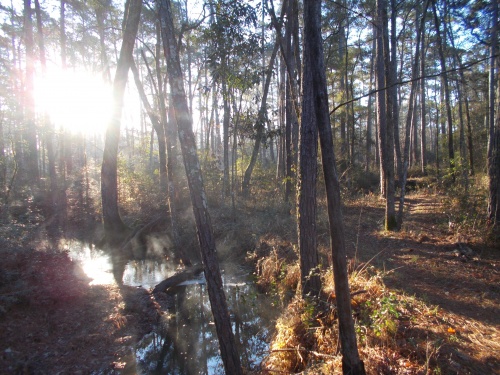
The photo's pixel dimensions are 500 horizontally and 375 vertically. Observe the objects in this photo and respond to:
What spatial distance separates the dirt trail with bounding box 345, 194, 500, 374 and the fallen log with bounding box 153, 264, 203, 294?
180 inches

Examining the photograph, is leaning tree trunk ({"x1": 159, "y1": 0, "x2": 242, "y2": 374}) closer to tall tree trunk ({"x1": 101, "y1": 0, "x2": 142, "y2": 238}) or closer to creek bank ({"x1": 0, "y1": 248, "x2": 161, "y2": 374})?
creek bank ({"x1": 0, "y1": 248, "x2": 161, "y2": 374})

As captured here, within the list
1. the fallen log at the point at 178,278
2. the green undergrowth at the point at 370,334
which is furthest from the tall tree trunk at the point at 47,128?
the green undergrowth at the point at 370,334

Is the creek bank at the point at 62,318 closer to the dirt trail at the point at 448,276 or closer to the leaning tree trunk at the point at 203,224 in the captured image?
the leaning tree trunk at the point at 203,224

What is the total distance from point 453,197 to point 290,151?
19.1 ft

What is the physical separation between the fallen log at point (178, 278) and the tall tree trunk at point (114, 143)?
478 centimetres

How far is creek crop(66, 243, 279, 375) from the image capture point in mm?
5402

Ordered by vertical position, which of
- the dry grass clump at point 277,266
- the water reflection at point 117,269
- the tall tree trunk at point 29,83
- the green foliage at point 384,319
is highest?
the tall tree trunk at point 29,83

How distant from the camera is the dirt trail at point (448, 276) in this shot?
12.4ft

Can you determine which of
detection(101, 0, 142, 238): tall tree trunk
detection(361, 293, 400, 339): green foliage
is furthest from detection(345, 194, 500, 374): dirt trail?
detection(101, 0, 142, 238): tall tree trunk

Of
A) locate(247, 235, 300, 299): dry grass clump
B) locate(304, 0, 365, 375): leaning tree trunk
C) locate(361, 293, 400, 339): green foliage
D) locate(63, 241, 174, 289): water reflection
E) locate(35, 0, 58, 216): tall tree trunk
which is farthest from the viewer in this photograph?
locate(35, 0, 58, 216): tall tree trunk

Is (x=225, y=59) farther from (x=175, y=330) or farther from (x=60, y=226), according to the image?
(x=60, y=226)

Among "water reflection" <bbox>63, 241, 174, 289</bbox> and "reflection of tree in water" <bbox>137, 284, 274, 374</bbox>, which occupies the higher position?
"water reflection" <bbox>63, 241, 174, 289</bbox>

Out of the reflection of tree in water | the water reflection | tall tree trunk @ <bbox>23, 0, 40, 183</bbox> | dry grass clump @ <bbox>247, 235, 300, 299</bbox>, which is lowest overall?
the reflection of tree in water

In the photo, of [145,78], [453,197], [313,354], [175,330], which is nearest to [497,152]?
[453,197]
